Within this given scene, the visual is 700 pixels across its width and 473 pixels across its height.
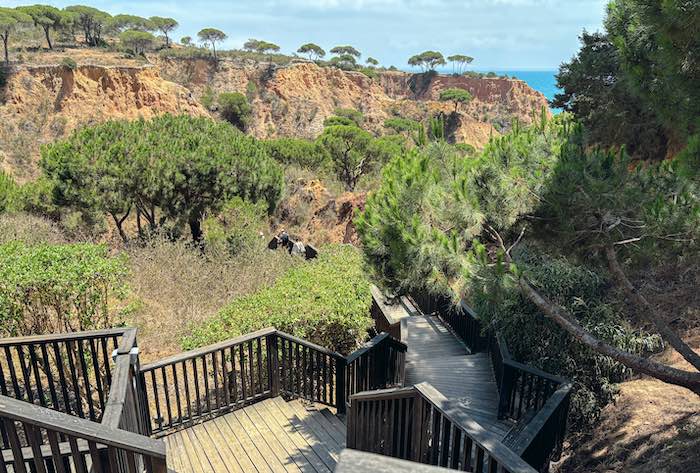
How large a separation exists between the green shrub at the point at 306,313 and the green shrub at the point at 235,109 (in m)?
34.5

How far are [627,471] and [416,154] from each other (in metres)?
3.68

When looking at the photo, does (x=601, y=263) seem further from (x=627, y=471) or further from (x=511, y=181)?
(x=627, y=471)

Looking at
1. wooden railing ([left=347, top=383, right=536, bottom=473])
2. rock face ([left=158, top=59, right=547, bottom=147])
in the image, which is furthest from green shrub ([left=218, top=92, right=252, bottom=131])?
wooden railing ([left=347, top=383, right=536, bottom=473])

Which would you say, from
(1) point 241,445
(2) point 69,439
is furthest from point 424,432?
(2) point 69,439

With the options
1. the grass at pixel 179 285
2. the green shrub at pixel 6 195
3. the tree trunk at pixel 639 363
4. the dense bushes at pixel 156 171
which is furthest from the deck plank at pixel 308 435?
the green shrub at pixel 6 195

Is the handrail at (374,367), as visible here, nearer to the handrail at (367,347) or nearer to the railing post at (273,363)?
the handrail at (367,347)

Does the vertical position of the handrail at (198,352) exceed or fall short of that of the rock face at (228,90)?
it falls short

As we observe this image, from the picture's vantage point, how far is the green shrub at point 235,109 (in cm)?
3878

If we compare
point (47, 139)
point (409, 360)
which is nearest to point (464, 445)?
point (409, 360)

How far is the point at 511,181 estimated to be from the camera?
4.51 metres

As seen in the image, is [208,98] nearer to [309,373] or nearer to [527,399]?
[309,373]

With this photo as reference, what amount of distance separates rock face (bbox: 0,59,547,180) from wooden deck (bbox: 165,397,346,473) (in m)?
14.6

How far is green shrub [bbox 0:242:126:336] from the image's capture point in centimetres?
512

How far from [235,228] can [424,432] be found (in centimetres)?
1077
